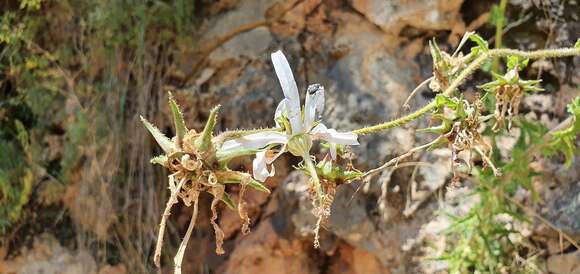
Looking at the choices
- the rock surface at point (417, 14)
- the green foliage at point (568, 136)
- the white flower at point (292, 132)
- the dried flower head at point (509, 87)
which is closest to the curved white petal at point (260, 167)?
the white flower at point (292, 132)

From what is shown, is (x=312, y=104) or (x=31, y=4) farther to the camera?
(x=31, y=4)

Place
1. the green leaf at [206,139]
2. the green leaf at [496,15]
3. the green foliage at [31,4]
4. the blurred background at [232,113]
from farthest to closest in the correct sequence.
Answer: the green foliage at [31,4]
the blurred background at [232,113]
the green leaf at [496,15]
the green leaf at [206,139]

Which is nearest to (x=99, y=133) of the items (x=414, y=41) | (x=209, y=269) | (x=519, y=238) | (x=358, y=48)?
(x=209, y=269)

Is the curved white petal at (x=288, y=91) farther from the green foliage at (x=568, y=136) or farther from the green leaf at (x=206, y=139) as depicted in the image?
the green foliage at (x=568, y=136)

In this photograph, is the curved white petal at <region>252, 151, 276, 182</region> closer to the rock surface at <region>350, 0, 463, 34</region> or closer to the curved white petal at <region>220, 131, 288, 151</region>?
the curved white petal at <region>220, 131, 288, 151</region>

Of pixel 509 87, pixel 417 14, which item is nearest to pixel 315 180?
pixel 509 87

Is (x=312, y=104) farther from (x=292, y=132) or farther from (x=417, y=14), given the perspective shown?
(x=417, y=14)

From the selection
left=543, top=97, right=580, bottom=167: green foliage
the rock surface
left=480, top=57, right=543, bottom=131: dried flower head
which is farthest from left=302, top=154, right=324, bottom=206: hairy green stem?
the rock surface
